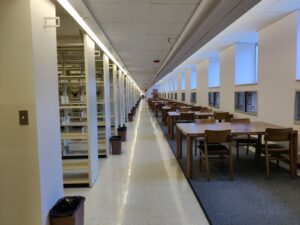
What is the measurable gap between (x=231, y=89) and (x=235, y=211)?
499 cm

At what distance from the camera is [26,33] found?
6.51 ft

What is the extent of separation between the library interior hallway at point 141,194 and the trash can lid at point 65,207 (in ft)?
1.17

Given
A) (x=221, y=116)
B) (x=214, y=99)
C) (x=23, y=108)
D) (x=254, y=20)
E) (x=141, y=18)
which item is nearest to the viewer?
(x=23, y=108)

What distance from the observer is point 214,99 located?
9.28 m

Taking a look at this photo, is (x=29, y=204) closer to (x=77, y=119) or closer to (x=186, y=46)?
(x=77, y=119)

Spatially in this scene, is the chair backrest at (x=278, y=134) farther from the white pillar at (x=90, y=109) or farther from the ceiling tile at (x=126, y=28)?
the ceiling tile at (x=126, y=28)

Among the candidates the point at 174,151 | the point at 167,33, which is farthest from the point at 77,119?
the point at 167,33

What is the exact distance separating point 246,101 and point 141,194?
14.0ft

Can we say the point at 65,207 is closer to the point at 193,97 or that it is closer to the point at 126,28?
the point at 126,28

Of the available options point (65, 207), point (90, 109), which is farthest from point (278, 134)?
point (65, 207)

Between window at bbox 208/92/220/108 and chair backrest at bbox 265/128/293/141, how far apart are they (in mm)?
5032

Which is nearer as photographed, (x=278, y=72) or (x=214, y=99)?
(x=278, y=72)

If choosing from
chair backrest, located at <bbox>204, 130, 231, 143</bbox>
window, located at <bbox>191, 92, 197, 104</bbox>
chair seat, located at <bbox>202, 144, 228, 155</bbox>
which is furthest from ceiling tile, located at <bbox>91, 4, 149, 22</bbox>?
window, located at <bbox>191, 92, 197, 104</bbox>

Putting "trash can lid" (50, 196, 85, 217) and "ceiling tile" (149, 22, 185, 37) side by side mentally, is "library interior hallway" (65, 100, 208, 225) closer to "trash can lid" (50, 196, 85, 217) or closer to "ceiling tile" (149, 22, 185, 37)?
"trash can lid" (50, 196, 85, 217)
